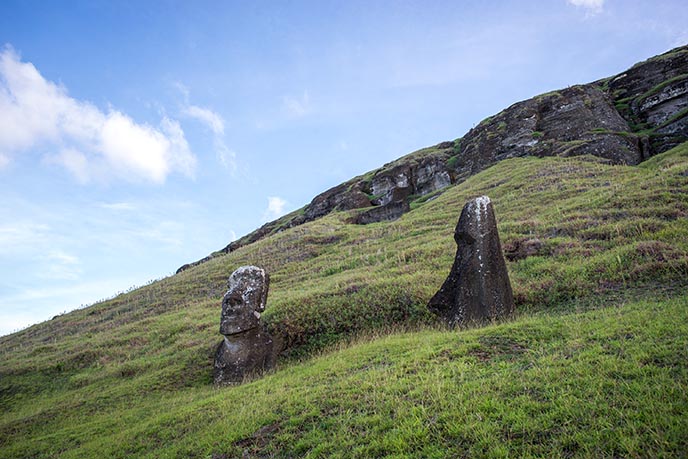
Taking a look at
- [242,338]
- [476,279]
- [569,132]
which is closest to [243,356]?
[242,338]

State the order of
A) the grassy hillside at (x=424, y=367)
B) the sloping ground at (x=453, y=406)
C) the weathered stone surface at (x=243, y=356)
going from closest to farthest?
the sloping ground at (x=453, y=406) → the grassy hillside at (x=424, y=367) → the weathered stone surface at (x=243, y=356)

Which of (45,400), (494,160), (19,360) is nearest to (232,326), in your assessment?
(45,400)

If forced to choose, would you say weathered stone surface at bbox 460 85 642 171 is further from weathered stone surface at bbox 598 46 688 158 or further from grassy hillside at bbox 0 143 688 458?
grassy hillside at bbox 0 143 688 458

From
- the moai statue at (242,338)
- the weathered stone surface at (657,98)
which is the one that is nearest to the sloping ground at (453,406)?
the moai statue at (242,338)

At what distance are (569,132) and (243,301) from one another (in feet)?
147

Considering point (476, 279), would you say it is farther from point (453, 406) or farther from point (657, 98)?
point (657, 98)

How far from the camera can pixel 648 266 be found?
35.7 feet

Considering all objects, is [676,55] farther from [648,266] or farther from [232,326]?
[232,326]

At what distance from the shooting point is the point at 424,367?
688cm

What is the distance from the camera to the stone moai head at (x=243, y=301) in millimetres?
11734

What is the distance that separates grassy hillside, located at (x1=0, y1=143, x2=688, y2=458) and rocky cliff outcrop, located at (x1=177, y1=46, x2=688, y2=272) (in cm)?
1745

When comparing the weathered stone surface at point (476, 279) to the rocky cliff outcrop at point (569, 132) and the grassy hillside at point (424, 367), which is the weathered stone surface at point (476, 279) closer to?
the grassy hillside at point (424, 367)

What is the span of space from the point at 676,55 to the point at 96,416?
66.5m

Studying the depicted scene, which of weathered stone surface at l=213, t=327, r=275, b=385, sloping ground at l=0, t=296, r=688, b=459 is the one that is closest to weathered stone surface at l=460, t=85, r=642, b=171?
sloping ground at l=0, t=296, r=688, b=459
